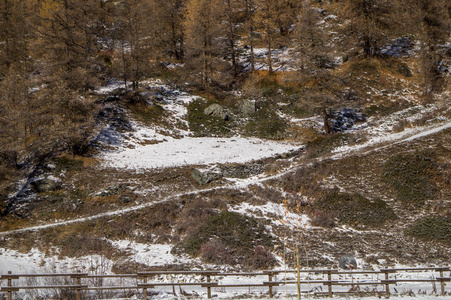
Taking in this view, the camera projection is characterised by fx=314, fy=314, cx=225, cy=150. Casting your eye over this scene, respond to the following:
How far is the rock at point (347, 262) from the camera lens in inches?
633

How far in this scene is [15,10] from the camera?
1690 inches

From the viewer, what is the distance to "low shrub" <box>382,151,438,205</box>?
21156 millimetres

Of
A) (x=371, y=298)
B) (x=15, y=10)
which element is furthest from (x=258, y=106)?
(x=15, y=10)

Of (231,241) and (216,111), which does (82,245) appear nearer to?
(231,241)

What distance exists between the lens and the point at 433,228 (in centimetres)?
1859

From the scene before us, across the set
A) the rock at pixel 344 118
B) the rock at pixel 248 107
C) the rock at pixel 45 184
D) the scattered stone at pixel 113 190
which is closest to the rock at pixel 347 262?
the scattered stone at pixel 113 190

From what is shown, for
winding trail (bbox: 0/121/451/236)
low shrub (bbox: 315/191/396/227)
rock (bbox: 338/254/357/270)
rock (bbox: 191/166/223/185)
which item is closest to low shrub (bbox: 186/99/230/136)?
rock (bbox: 191/166/223/185)

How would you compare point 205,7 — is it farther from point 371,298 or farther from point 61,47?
point 371,298

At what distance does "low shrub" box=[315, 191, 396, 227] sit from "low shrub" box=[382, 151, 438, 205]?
1.88 meters

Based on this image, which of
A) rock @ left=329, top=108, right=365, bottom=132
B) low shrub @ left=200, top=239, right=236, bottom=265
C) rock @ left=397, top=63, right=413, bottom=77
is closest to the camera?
low shrub @ left=200, top=239, right=236, bottom=265

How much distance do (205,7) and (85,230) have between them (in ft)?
105

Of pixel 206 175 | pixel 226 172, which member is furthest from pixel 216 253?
A: pixel 226 172

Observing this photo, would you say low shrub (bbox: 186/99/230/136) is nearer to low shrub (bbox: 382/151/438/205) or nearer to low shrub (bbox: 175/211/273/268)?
low shrub (bbox: 175/211/273/268)

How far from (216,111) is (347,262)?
24.1 metres
